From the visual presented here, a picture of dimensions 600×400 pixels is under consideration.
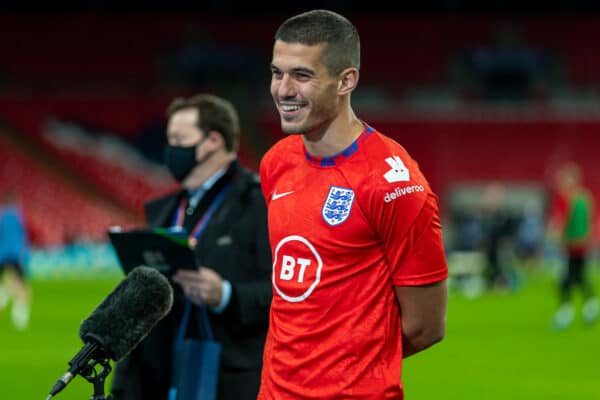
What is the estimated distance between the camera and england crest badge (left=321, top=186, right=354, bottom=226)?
137 inches

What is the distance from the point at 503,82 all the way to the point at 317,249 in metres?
37.3

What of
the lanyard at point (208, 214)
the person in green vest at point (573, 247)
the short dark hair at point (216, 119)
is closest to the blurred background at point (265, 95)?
the person in green vest at point (573, 247)

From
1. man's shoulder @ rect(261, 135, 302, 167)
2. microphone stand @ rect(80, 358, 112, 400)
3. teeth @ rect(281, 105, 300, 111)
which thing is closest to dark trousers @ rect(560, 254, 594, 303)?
man's shoulder @ rect(261, 135, 302, 167)

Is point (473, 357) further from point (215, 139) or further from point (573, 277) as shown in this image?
point (215, 139)

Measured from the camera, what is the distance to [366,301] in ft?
11.4

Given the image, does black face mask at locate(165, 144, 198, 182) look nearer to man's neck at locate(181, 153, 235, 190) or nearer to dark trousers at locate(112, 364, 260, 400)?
man's neck at locate(181, 153, 235, 190)

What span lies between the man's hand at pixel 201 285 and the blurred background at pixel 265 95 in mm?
24779

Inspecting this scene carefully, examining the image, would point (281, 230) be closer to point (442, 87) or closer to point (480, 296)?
point (480, 296)

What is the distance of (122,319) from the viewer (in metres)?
3.43

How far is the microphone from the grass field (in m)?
6.09

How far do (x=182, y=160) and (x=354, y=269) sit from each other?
6.65 feet

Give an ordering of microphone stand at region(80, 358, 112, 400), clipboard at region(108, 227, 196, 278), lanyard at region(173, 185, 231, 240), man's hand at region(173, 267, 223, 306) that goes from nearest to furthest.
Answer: microphone stand at region(80, 358, 112, 400), clipboard at region(108, 227, 196, 278), man's hand at region(173, 267, 223, 306), lanyard at region(173, 185, 231, 240)

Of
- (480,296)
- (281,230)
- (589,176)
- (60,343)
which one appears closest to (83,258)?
(480,296)

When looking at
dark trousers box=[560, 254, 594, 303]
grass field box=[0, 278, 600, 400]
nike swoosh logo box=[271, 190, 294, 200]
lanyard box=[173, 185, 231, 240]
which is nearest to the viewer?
nike swoosh logo box=[271, 190, 294, 200]
